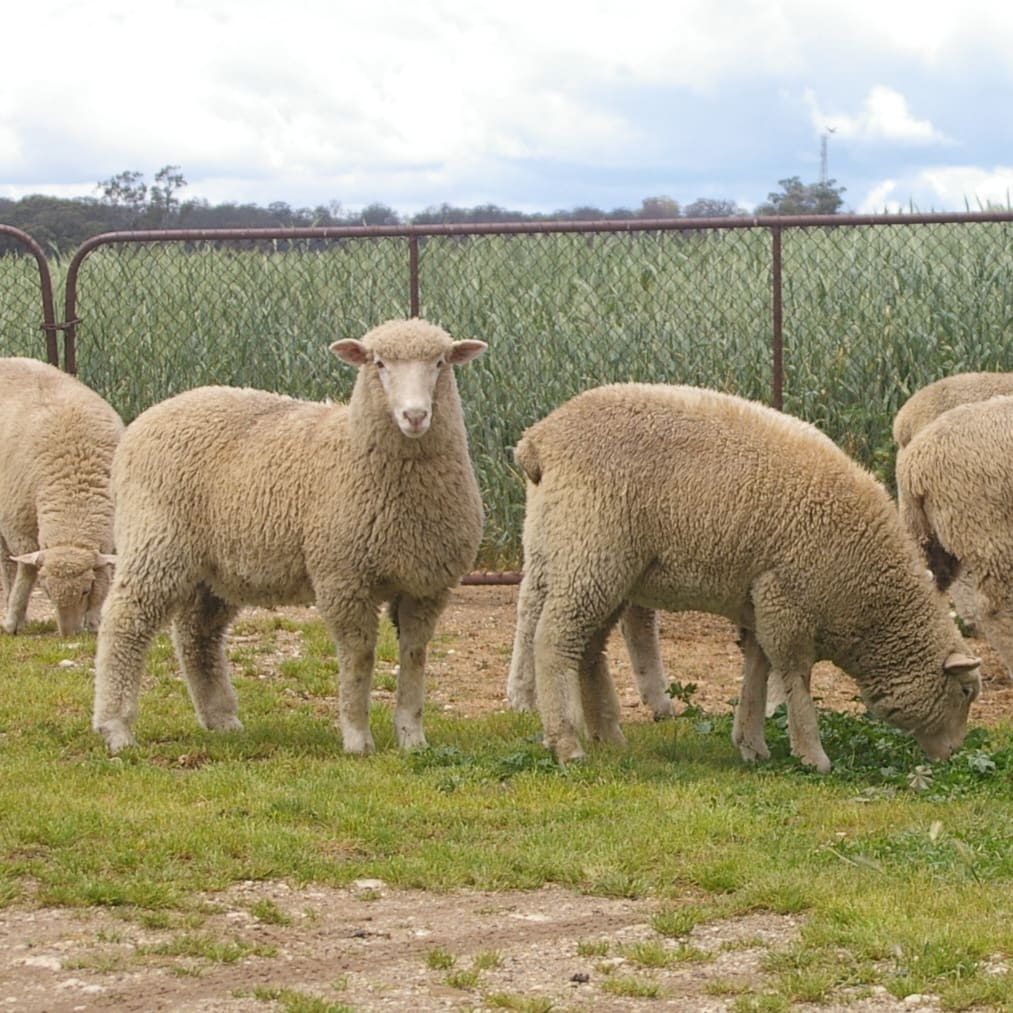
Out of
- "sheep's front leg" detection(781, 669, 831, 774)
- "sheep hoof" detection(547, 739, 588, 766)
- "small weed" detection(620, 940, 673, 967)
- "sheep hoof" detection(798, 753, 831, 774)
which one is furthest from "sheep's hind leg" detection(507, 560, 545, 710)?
"small weed" detection(620, 940, 673, 967)

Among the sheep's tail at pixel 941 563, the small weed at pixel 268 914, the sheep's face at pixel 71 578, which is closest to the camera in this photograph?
the small weed at pixel 268 914

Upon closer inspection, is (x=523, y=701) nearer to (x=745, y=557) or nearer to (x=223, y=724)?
(x=223, y=724)

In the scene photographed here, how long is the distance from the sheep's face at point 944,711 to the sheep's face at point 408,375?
2.30 metres

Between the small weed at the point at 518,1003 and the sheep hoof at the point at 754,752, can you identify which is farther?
the sheep hoof at the point at 754,752

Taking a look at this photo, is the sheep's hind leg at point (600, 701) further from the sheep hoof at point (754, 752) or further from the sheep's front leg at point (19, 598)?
the sheep's front leg at point (19, 598)

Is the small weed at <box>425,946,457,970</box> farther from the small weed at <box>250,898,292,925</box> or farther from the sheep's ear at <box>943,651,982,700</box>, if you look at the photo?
the sheep's ear at <box>943,651,982,700</box>

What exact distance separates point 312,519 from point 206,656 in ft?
3.39

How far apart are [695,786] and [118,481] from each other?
3.03 m

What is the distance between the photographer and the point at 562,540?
7.27m

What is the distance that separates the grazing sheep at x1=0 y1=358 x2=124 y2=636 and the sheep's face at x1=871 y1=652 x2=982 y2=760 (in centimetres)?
496

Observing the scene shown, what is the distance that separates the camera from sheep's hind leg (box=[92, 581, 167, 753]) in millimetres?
7707

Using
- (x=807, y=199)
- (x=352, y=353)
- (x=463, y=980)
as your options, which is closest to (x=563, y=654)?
(x=352, y=353)

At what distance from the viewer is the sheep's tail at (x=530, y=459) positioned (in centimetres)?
747

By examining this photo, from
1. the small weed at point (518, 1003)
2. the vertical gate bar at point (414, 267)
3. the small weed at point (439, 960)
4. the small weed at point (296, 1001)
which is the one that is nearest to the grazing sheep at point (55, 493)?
the vertical gate bar at point (414, 267)
